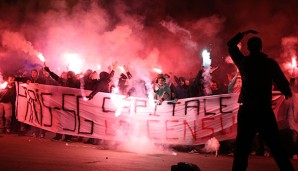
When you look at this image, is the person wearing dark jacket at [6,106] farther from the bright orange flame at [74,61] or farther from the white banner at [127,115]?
the bright orange flame at [74,61]

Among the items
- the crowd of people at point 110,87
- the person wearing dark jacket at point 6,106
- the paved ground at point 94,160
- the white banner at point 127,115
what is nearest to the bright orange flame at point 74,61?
the crowd of people at point 110,87

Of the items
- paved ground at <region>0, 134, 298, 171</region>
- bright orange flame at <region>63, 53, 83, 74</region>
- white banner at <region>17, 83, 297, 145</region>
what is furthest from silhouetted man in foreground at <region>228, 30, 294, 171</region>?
bright orange flame at <region>63, 53, 83, 74</region>

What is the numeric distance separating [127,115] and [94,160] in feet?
10.3

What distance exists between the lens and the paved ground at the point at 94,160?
19.5 ft

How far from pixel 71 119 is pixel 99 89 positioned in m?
1.11

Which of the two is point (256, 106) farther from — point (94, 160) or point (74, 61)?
point (74, 61)

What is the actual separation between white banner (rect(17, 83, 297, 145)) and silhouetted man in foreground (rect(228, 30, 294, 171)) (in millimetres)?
4514

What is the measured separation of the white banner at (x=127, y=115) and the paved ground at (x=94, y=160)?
3.32 ft

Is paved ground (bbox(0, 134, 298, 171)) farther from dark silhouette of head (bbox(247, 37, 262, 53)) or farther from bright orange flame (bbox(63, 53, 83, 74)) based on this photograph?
bright orange flame (bbox(63, 53, 83, 74))

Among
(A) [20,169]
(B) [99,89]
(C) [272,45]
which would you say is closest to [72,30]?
(B) [99,89]

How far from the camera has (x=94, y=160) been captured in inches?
265

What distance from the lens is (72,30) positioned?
1430 cm

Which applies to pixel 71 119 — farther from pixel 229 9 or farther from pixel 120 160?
pixel 229 9

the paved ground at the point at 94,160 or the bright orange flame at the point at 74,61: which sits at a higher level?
the bright orange flame at the point at 74,61
